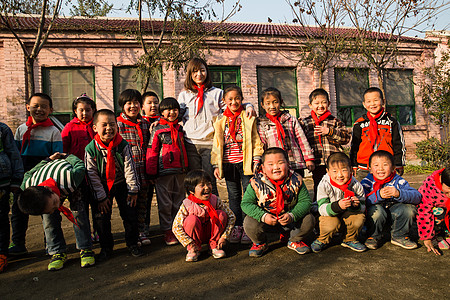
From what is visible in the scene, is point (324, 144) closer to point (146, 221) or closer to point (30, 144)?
point (146, 221)

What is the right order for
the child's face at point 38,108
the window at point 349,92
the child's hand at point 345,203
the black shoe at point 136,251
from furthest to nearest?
the window at point 349,92 < the child's face at point 38,108 < the black shoe at point 136,251 < the child's hand at point 345,203

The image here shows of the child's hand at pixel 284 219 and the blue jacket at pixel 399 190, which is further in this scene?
the blue jacket at pixel 399 190

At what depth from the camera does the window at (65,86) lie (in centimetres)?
945

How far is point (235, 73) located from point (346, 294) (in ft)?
29.8

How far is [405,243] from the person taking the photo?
3084mm

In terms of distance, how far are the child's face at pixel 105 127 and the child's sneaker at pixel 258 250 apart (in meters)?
1.71

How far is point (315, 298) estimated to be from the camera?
217cm

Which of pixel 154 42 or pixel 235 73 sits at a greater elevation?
pixel 154 42

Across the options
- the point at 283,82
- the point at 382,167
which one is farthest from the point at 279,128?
the point at 283,82

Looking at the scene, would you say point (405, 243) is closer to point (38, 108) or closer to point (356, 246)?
point (356, 246)

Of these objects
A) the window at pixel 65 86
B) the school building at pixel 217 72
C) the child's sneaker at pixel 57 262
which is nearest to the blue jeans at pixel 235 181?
the child's sneaker at pixel 57 262

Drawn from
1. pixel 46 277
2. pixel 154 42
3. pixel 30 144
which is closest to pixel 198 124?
pixel 30 144

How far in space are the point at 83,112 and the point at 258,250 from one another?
7.76 feet

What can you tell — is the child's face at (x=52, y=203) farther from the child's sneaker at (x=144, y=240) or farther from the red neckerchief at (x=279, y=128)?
Answer: the red neckerchief at (x=279, y=128)
